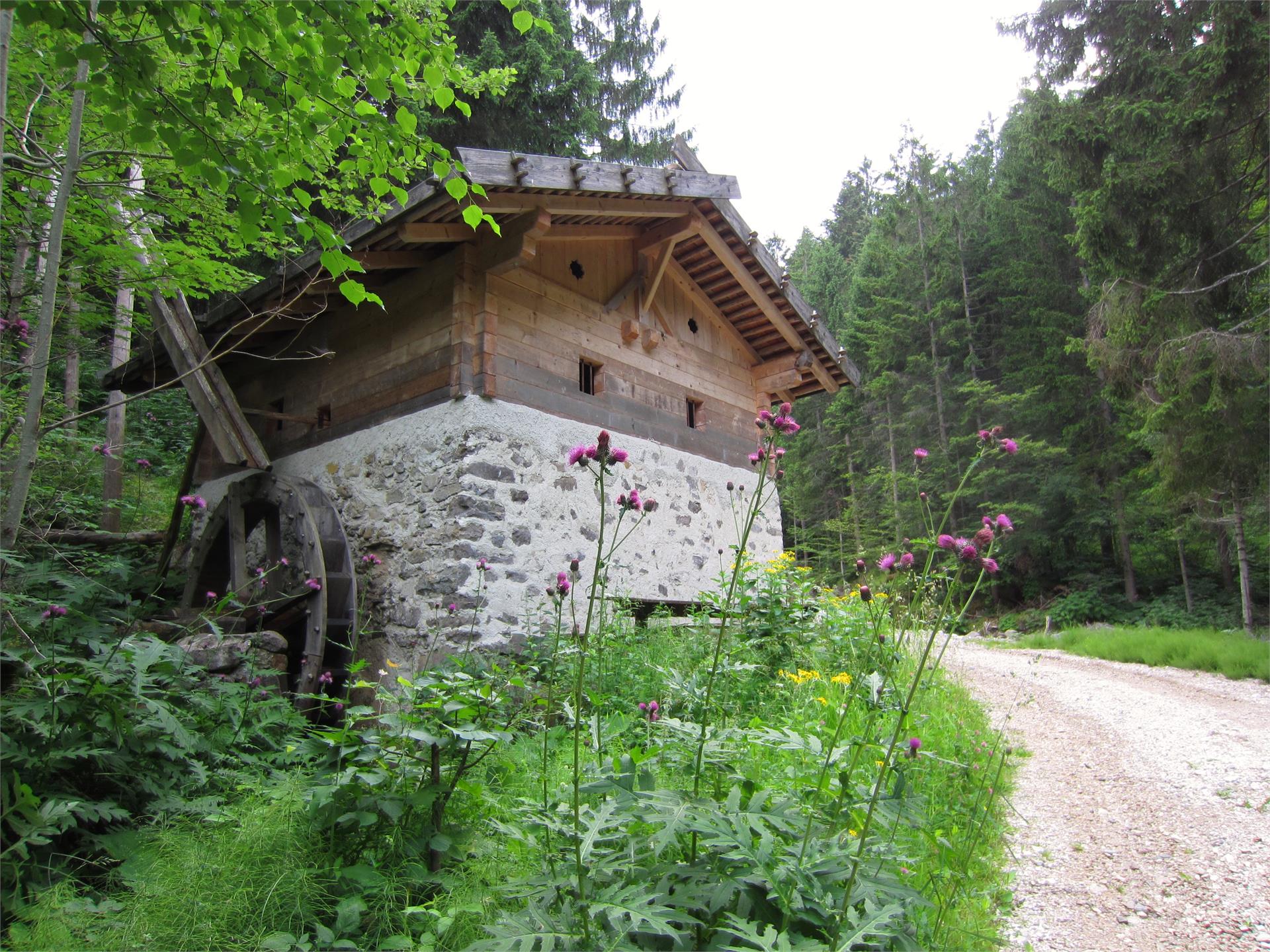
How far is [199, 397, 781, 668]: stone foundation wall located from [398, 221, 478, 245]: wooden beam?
1.35 m

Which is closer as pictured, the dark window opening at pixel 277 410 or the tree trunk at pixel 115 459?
the dark window opening at pixel 277 410

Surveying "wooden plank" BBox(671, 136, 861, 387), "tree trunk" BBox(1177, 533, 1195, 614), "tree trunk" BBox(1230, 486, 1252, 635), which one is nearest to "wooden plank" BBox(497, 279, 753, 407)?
"wooden plank" BBox(671, 136, 861, 387)

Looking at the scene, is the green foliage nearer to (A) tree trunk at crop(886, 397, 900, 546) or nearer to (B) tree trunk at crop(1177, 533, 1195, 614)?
(B) tree trunk at crop(1177, 533, 1195, 614)

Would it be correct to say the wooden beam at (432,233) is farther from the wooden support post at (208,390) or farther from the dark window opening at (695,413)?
the dark window opening at (695,413)

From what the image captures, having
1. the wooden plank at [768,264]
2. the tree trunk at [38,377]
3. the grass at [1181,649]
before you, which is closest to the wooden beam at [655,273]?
the wooden plank at [768,264]

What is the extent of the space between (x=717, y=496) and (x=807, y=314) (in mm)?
2552

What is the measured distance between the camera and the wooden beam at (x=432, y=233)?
572 centimetres

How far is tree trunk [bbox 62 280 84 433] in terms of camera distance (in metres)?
5.74

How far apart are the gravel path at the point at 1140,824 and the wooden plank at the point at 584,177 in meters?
4.88

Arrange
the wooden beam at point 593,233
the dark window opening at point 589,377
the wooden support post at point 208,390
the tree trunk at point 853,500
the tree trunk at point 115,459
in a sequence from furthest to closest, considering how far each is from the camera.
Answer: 1. the tree trunk at point 853,500
2. the tree trunk at point 115,459
3. the dark window opening at point 589,377
4. the wooden support post at point 208,390
5. the wooden beam at point 593,233

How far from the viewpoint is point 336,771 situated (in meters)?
2.59

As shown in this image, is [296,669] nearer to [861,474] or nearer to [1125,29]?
[1125,29]

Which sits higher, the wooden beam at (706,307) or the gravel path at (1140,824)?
the wooden beam at (706,307)

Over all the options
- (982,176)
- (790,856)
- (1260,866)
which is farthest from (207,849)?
(982,176)
